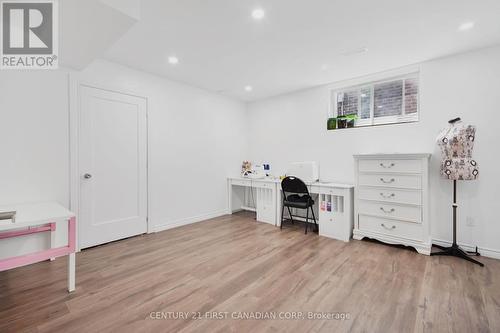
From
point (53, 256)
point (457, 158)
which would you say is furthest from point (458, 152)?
point (53, 256)

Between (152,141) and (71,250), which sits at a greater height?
(152,141)

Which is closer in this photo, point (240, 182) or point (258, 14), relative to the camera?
point (258, 14)

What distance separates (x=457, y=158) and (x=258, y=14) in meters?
2.64

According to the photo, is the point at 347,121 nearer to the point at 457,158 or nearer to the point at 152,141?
the point at 457,158

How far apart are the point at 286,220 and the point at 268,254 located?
1.60 m

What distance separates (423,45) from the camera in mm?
2596

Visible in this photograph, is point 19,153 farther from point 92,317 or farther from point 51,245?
point 92,317

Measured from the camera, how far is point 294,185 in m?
3.48

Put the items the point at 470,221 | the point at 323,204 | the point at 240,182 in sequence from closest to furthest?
the point at 470,221
the point at 323,204
the point at 240,182

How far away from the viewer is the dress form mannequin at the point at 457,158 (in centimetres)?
245

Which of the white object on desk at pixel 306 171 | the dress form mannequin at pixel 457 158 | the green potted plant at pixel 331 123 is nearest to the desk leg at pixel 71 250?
the white object on desk at pixel 306 171

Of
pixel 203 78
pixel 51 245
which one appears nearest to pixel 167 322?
pixel 51 245

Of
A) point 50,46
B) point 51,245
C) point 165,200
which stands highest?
point 50,46

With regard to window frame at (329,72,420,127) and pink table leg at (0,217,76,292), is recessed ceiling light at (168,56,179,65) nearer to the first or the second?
pink table leg at (0,217,76,292)
